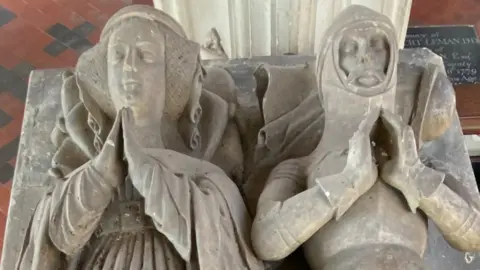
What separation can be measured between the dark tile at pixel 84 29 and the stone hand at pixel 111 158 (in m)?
2.48

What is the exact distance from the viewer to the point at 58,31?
386 cm

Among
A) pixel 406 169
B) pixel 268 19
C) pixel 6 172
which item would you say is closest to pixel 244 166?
pixel 406 169

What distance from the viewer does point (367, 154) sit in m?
1.41

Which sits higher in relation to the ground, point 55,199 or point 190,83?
point 190,83

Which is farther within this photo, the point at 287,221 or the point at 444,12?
the point at 444,12

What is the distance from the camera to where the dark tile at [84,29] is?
151 inches

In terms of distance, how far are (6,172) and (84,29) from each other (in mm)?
809

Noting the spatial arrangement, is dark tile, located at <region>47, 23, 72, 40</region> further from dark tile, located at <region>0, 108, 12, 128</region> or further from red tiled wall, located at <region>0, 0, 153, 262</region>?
dark tile, located at <region>0, 108, 12, 128</region>

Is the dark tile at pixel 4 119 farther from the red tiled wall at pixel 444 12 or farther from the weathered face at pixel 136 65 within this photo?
the weathered face at pixel 136 65

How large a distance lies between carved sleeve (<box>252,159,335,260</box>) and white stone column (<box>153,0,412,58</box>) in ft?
3.42

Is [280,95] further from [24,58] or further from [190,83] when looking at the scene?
[24,58]

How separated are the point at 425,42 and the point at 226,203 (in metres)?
2.54

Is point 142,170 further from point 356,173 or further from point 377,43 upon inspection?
point 377,43

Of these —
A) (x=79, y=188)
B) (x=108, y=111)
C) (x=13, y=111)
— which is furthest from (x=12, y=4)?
(x=79, y=188)
